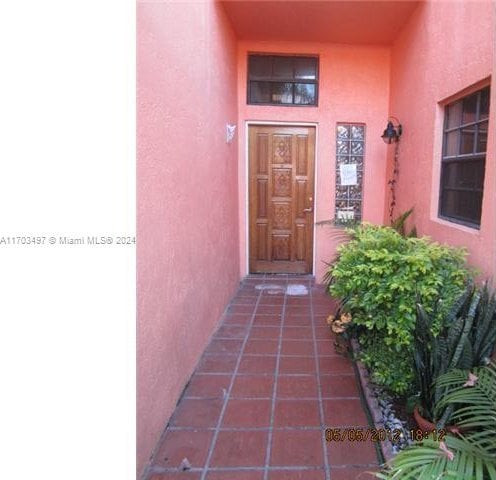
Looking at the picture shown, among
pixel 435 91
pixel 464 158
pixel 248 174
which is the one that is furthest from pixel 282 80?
pixel 464 158

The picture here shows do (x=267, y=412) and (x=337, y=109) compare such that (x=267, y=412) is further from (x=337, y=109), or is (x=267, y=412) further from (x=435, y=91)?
(x=337, y=109)

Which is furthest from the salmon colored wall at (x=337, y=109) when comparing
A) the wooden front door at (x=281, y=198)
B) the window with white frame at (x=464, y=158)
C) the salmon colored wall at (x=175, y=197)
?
the window with white frame at (x=464, y=158)

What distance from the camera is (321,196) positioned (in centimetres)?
498

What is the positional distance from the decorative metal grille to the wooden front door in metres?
0.34

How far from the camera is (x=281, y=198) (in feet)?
16.6

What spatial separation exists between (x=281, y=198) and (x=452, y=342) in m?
3.42

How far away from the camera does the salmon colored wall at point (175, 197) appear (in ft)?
6.04

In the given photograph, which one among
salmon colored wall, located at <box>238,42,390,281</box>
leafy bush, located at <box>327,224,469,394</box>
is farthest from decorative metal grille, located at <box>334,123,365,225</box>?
leafy bush, located at <box>327,224,469,394</box>

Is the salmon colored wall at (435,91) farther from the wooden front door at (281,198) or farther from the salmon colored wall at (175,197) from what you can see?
the salmon colored wall at (175,197)

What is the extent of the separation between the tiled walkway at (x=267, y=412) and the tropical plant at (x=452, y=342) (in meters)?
0.44
